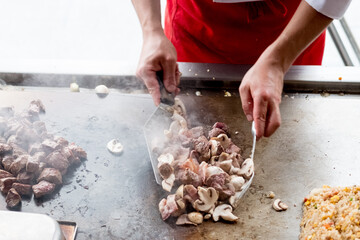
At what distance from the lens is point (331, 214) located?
153 centimetres

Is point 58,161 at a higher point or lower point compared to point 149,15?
lower

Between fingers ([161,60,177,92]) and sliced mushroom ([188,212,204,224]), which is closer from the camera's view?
sliced mushroom ([188,212,204,224])

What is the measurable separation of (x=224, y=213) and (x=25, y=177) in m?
0.92

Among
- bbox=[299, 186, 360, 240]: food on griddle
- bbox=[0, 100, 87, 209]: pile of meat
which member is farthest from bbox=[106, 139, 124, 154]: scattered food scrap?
bbox=[299, 186, 360, 240]: food on griddle

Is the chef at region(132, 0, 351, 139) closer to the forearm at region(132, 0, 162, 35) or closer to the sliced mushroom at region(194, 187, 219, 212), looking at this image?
the forearm at region(132, 0, 162, 35)

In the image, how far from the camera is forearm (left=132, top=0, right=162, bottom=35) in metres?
1.96

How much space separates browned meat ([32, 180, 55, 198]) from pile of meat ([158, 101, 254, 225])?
501mm

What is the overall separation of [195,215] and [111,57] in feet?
8.67

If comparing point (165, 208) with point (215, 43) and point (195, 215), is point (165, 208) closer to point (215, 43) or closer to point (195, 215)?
point (195, 215)

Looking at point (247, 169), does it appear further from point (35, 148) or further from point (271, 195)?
point (35, 148)

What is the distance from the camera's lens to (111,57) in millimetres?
3877

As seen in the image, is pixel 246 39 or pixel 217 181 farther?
pixel 246 39

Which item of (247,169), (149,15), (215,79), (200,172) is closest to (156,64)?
(149,15)

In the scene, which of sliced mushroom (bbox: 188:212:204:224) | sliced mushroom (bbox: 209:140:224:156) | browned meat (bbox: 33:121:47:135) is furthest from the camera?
browned meat (bbox: 33:121:47:135)
